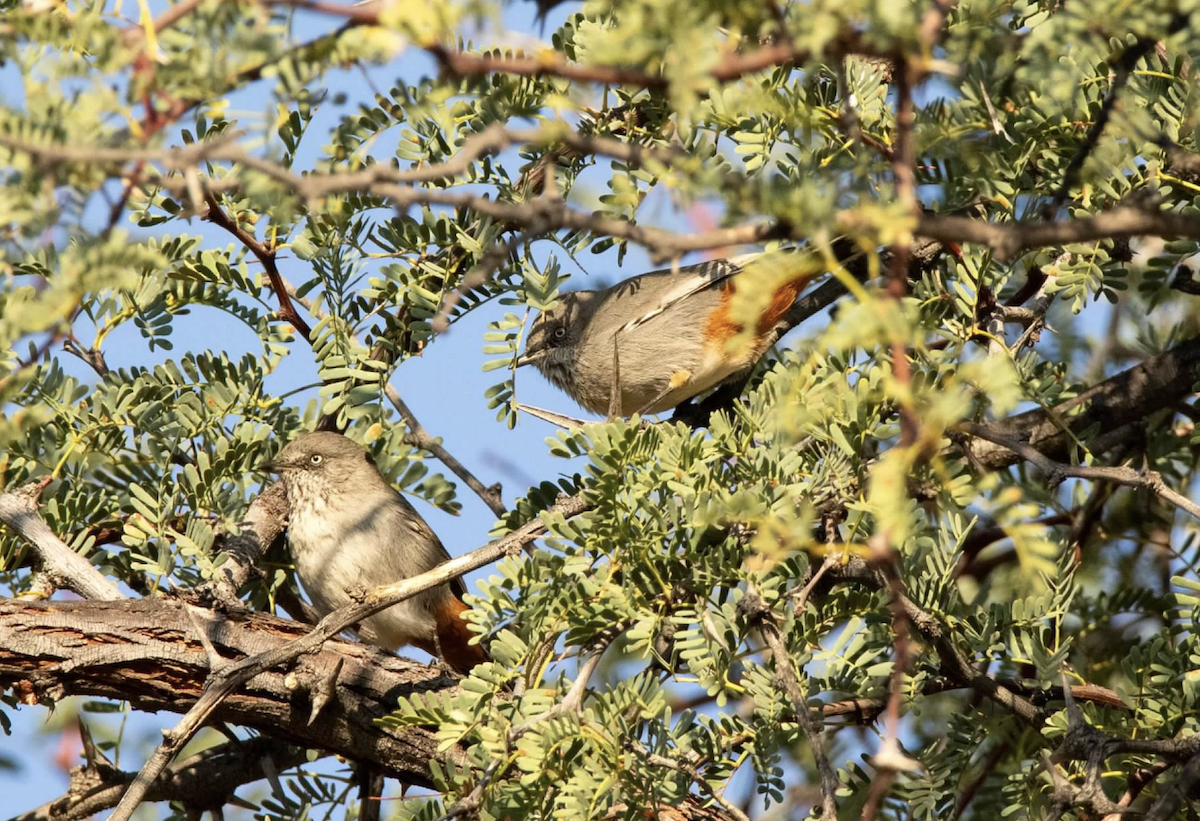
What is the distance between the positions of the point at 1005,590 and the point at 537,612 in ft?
8.32

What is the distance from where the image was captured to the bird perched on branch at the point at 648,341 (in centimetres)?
588

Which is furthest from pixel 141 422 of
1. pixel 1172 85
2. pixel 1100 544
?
pixel 1100 544

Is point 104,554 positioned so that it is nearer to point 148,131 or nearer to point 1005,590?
point 148,131

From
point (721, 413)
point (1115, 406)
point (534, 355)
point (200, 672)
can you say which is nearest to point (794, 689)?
point (721, 413)

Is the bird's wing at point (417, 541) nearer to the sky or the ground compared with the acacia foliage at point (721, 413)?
nearer to the ground

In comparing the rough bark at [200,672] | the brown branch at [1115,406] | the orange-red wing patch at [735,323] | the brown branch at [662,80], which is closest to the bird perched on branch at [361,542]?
the rough bark at [200,672]

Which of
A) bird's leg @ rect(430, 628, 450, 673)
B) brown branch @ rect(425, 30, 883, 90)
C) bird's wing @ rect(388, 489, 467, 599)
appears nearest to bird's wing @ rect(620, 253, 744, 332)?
bird's wing @ rect(388, 489, 467, 599)

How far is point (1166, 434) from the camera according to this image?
4.93 m

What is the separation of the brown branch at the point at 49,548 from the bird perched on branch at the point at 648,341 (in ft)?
7.58

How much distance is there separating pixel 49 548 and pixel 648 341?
2.92 meters

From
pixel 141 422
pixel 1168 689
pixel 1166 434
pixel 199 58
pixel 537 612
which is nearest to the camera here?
pixel 199 58

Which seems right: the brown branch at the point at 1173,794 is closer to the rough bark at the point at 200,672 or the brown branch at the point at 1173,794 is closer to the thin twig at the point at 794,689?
the thin twig at the point at 794,689

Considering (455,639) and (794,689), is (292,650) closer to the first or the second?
(794,689)

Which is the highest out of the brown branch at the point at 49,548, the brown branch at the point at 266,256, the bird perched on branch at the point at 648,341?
the brown branch at the point at 266,256
